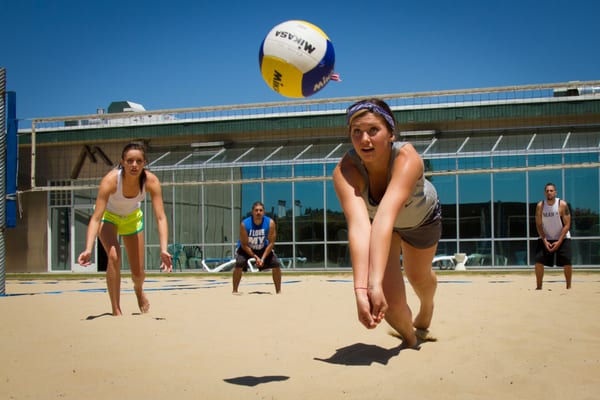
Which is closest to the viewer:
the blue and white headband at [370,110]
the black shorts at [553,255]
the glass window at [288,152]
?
the blue and white headband at [370,110]

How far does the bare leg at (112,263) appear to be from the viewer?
250 inches

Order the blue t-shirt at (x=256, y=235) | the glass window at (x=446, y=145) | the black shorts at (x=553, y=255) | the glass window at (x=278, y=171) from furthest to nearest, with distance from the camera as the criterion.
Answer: the glass window at (x=278, y=171)
the glass window at (x=446, y=145)
the blue t-shirt at (x=256, y=235)
the black shorts at (x=553, y=255)

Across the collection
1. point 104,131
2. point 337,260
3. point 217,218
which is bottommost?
point 337,260

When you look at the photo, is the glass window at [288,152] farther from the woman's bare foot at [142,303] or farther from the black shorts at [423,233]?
the black shorts at [423,233]

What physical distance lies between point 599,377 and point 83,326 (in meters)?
4.07

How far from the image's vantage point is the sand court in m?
3.30

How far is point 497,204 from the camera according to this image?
18.7 m

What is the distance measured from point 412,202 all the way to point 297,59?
1.50m

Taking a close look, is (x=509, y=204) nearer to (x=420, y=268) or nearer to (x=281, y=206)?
(x=281, y=206)

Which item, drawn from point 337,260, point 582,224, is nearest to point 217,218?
point 337,260

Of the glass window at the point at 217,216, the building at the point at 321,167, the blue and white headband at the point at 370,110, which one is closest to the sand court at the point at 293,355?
the blue and white headband at the point at 370,110

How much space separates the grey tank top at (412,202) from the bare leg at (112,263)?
10.9 feet

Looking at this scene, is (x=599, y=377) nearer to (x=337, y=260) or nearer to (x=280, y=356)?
(x=280, y=356)

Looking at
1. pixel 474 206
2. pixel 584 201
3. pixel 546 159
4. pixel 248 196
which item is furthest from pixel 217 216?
pixel 584 201
